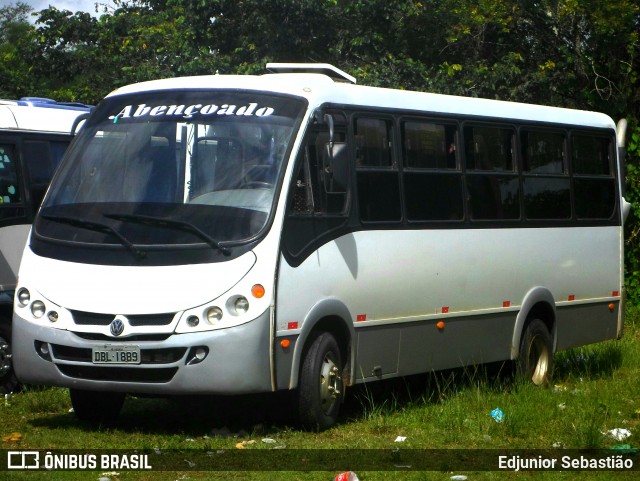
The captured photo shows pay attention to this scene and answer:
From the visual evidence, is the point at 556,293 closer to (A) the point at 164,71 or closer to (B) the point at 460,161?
(B) the point at 460,161

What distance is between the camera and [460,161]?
37.9 feet

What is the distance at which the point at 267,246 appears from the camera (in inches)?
351

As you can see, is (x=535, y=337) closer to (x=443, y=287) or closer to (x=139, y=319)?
(x=443, y=287)

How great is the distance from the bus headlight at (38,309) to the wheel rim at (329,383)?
2062 millimetres

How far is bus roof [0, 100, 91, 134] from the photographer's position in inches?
515

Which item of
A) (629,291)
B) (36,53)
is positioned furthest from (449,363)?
(36,53)

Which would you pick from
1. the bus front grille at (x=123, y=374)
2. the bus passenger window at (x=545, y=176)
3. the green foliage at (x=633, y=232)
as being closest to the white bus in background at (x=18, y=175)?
the bus front grille at (x=123, y=374)

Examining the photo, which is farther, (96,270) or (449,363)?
(449,363)

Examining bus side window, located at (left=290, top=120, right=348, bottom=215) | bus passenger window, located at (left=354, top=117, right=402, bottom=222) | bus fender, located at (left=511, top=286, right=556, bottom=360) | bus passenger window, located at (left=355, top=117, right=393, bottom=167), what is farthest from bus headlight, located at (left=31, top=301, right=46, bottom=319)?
bus fender, located at (left=511, top=286, right=556, bottom=360)

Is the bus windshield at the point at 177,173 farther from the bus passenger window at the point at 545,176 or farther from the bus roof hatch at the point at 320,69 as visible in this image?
the bus passenger window at the point at 545,176

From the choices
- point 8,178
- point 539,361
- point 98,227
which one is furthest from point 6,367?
point 539,361

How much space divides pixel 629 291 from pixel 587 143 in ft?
18.8

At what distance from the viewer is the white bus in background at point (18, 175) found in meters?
12.1

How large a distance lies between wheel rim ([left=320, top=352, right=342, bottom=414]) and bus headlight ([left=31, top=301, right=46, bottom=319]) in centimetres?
206
